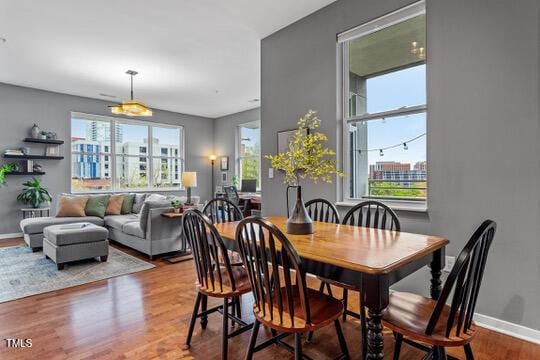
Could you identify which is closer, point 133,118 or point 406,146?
point 406,146

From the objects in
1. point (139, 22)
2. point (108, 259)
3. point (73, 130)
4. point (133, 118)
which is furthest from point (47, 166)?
point (139, 22)

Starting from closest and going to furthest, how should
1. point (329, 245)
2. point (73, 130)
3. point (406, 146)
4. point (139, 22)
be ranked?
point (329, 245) → point (406, 146) → point (139, 22) → point (73, 130)

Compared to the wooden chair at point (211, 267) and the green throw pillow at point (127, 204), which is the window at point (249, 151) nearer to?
the green throw pillow at point (127, 204)

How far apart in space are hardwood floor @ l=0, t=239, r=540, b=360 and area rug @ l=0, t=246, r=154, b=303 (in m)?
0.23

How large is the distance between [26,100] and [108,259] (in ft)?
13.3

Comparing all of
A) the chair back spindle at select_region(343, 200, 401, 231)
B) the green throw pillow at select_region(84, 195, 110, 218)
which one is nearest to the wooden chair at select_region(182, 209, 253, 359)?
the chair back spindle at select_region(343, 200, 401, 231)

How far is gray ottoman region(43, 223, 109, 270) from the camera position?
3.66 metres

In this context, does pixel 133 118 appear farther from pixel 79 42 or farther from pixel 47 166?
pixel 79 42

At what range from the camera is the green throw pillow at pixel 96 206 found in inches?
215

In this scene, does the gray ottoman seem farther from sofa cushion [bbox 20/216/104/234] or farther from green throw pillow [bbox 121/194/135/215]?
green throw pillow [bbox 121/194/135/215]

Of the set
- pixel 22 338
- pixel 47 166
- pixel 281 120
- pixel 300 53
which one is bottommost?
pixel 22 338

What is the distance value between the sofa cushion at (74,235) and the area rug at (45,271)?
1.09ft

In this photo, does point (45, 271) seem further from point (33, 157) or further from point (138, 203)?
point (33, 157)

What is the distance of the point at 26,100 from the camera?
5.83 m
